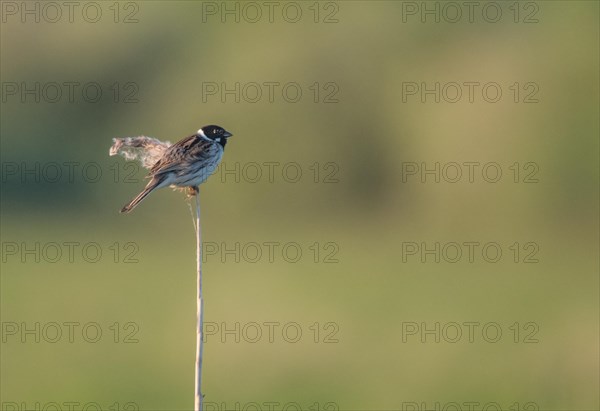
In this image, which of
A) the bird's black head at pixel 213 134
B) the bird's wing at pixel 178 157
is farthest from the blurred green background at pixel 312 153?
the bird's wing at pixel 178 157

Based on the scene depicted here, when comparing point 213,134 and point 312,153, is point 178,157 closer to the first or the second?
point 213,134

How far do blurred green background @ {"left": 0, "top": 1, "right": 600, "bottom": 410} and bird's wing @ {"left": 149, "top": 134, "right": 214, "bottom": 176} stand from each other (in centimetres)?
843

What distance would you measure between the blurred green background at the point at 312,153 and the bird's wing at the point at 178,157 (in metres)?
8.43

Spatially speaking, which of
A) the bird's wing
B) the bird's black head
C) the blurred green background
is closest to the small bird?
the bird's wing

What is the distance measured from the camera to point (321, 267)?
18875 millimetres

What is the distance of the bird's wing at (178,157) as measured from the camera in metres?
6.96

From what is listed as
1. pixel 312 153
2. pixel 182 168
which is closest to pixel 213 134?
pixel 182 168

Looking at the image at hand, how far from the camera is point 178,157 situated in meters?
6.99

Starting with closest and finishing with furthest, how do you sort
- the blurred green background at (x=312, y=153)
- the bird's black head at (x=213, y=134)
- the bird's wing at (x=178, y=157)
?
the bird's wing at (x=178, y=157) < the bird's black head at (x=213, y=134) < the blurred green background at (x=312, y=153)

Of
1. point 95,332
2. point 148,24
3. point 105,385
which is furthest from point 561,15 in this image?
point 105,385

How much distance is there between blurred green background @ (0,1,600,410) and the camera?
17.6m

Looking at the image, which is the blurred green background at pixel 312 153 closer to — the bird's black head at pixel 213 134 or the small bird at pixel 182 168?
the bird's black head at pixel 213 134

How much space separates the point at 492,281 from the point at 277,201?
4271 mm

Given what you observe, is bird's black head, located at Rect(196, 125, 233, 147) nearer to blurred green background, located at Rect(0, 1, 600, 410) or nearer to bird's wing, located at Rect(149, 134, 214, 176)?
bird's wing, located at Rect(149, 134, 214, 176)
